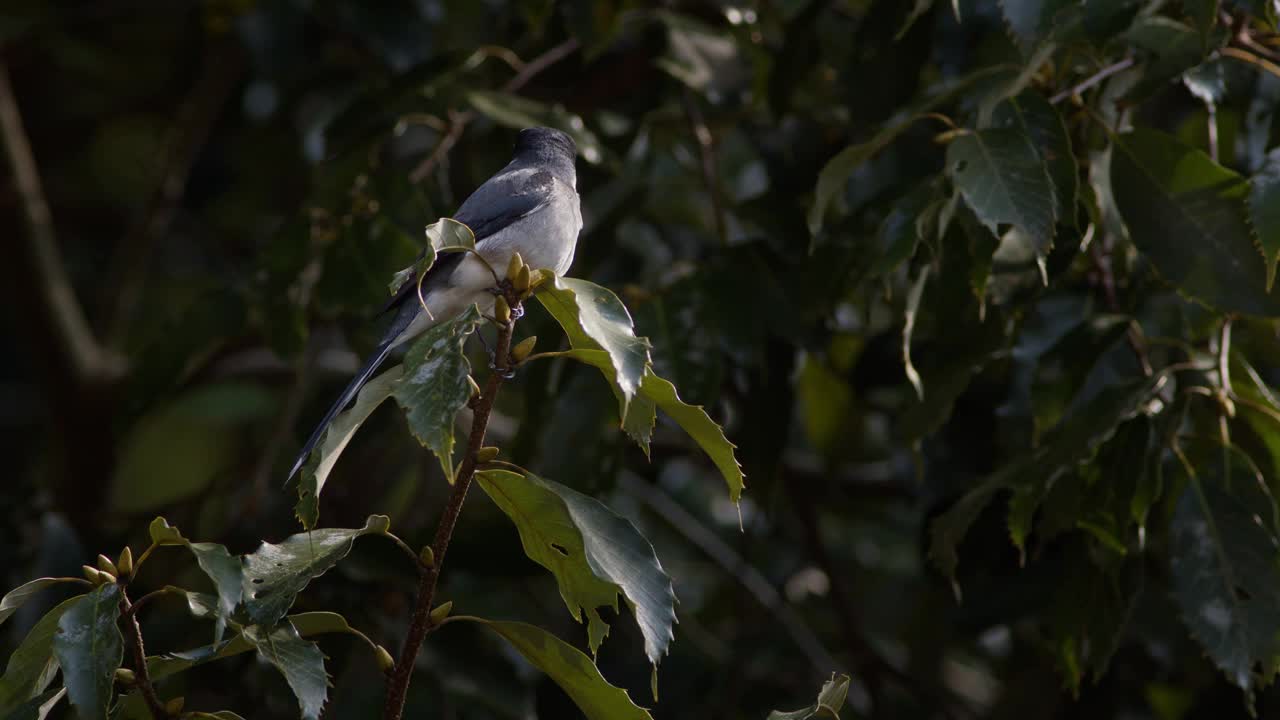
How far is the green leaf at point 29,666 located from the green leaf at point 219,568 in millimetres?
200

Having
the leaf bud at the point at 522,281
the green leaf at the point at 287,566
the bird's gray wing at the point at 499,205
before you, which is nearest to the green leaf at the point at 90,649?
the green leaf at the point at 287,566

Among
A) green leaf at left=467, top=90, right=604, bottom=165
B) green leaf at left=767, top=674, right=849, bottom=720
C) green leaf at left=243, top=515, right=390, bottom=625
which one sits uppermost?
green leaf at left=243, top=515, right=390, bottom=625

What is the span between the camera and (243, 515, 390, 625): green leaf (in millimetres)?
1855

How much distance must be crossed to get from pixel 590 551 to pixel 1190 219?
1404 mm

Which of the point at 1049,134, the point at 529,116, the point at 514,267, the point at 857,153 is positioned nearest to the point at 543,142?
the point at 529,116

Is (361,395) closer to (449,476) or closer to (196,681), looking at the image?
(449,476)

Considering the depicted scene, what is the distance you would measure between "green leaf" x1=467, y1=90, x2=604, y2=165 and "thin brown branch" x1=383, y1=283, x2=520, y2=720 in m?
1.41

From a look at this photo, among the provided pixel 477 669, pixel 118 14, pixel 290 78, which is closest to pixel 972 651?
pixel 477 669

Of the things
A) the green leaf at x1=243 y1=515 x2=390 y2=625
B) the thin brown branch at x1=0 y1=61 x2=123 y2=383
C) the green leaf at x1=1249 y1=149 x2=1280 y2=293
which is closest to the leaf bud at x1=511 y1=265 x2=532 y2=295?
the green leaf at x1=243 y1=515 x2=390 y2=625

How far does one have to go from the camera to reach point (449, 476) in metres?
1.71

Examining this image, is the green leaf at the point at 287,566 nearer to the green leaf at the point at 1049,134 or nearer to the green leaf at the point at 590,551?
the green leaf at the point at 590,551

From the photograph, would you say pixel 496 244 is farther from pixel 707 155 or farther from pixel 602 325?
pixel 602 325

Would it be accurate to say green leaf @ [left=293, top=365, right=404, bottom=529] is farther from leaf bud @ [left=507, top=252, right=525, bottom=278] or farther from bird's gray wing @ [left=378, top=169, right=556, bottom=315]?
bird's gray wing @ [left=378, top=169, right=556, bottom=315]

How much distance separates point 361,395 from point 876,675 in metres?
2.93
